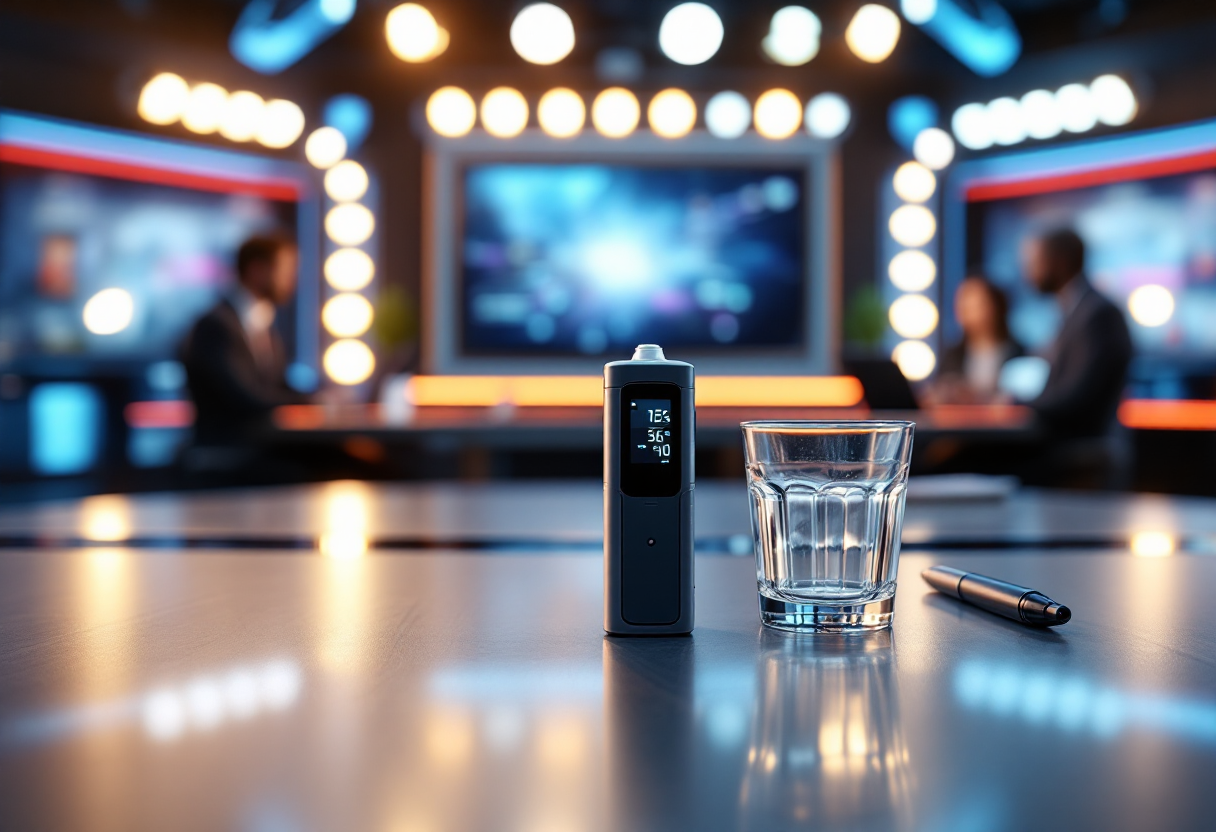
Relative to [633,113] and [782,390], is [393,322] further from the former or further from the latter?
[782,390]

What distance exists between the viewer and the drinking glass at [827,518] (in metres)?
0.52

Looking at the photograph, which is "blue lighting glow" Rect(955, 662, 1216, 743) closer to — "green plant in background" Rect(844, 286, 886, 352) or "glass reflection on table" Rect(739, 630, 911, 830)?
"glass reflection on table" Rect(739, 630, 911, 830)

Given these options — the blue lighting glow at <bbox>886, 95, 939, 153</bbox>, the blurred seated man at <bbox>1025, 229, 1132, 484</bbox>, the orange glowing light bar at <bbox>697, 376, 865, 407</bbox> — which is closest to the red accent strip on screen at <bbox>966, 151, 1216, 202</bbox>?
the blue lighting glow at <bbox>886, 95, 939, 153</bbox>

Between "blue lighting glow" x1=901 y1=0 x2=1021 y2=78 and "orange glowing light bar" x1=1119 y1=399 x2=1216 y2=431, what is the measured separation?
5.78ft

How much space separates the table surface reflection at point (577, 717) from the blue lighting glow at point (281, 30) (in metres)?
4.65

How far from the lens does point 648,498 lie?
500 mm

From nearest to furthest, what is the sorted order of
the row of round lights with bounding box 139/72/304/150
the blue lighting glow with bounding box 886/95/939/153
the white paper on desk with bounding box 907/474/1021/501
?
1. the white paper on desk with bounding box 907/474/1021/501
2. the row of round lights with bounding box 139/72/304/150
3. the blue lighting glow with bounding box 886/95/939/153

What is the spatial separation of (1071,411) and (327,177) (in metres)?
3.78

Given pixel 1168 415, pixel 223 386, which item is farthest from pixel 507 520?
pixel 1168 415

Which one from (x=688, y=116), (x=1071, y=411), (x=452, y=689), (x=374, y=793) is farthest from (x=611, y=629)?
(x=688, y=116)

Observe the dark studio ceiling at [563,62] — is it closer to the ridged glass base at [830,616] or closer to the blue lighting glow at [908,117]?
the blue lighting glow at [908,117]

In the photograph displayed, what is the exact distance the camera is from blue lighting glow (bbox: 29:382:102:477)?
470 cm

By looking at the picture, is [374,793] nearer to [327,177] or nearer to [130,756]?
[130,756]

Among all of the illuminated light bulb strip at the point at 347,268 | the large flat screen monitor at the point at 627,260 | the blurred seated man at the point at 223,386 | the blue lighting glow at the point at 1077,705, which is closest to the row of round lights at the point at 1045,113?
the large flat screen monitor at the point at 627,260
